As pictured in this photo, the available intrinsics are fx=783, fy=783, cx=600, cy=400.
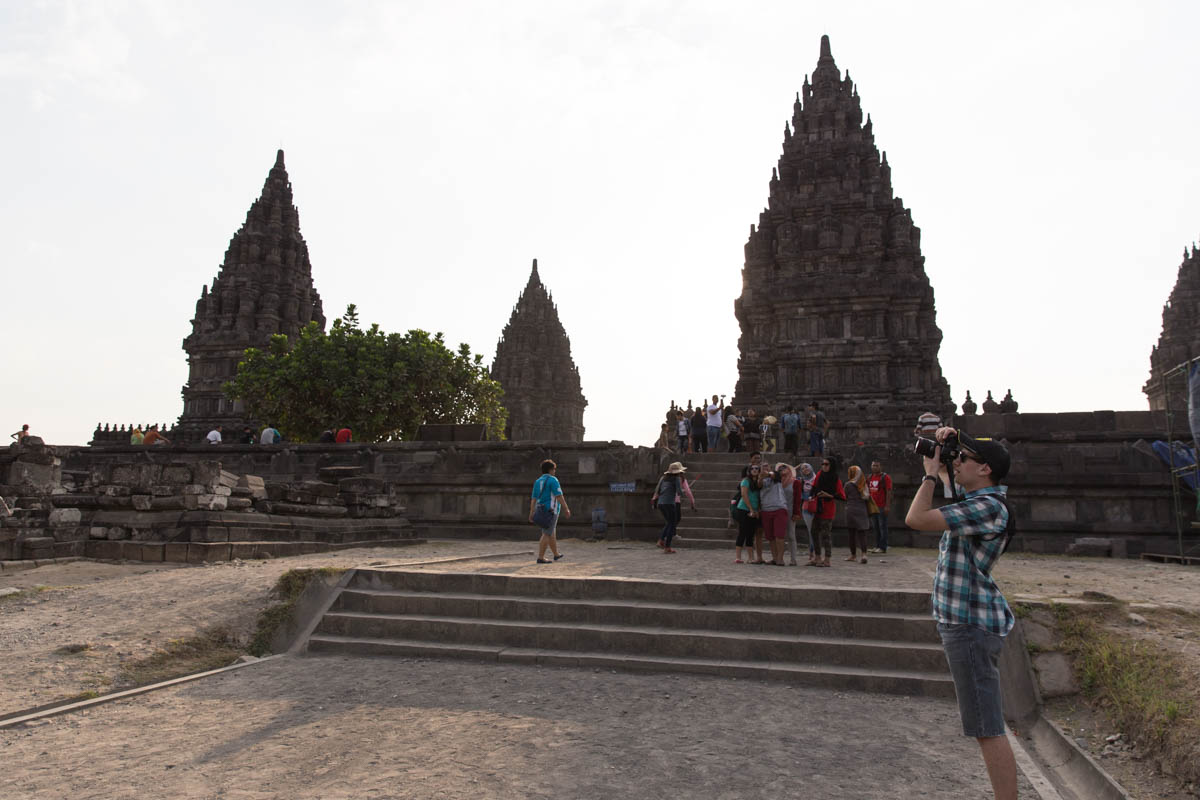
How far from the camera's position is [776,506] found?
10039mm

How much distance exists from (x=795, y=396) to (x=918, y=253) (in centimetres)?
821

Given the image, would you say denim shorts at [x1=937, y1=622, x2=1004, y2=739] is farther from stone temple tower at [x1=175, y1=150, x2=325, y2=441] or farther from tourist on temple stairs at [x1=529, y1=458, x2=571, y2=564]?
stone temple tower at [x1=175, y1=150, x2=325, y2=441]

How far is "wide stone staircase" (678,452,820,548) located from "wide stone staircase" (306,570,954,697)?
6.23 m

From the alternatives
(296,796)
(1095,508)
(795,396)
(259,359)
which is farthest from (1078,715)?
(259,359)

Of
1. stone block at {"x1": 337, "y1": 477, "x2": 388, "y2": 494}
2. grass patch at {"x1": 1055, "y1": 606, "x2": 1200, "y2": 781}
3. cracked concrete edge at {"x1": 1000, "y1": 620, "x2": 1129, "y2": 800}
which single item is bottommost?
cracked concrete edge at {"x1": 1000, "y1": 620, "x2": 1129, "y2": 800}

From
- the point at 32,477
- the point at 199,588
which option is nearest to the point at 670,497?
the point at 199,588

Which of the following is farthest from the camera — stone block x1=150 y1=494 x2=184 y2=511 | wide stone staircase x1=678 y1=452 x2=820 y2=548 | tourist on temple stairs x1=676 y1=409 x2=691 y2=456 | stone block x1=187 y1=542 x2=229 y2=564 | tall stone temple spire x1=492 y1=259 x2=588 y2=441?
tall stone temple spire x1=492 y1=259 x2=588 y2=441

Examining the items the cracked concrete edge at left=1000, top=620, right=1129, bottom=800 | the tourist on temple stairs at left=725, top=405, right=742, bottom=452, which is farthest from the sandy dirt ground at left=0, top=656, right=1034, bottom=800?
the tourist on temple stairs at left=725, top=405, right=742, bottom=452

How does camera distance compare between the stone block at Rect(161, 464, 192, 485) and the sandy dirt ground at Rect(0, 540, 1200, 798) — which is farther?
the stone block at Rect(161, 464, 192, 485)

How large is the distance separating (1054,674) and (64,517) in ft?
38.4

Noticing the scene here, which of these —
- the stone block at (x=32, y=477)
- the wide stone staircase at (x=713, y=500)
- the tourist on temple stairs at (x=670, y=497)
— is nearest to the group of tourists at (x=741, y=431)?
the wide stone staircase at (x=713, y=500)

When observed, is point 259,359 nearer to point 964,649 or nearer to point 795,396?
point 795,396

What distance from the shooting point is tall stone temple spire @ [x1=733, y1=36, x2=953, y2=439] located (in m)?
28.7

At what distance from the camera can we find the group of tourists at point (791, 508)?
10023 millimetres
